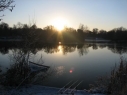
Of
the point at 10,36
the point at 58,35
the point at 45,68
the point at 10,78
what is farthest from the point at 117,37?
the point at 10,78

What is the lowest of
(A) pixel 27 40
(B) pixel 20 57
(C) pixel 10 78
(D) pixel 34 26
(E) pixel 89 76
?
(E) pixel 89 76

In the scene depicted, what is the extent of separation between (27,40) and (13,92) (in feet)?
16.7

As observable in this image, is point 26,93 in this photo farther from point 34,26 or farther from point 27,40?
point 34,26

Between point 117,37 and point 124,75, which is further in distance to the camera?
point 117,37

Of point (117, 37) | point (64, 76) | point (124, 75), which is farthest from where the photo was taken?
point (117, 37)

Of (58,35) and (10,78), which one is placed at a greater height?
(58,35)

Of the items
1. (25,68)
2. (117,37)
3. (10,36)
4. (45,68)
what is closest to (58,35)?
(10,36)

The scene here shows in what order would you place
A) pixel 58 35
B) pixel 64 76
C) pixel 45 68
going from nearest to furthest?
pixel 64 76, pixel 45 68, pixel 58 35

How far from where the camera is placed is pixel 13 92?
879 cm

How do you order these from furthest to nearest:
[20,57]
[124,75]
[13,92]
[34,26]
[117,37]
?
[117,37], [34,26], [20,57], [124,75], [13,92]

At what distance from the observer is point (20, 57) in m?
12.4

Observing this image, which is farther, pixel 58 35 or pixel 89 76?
pixel 58 35

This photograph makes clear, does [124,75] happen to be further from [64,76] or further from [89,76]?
[64,76]

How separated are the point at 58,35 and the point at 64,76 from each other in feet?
230
